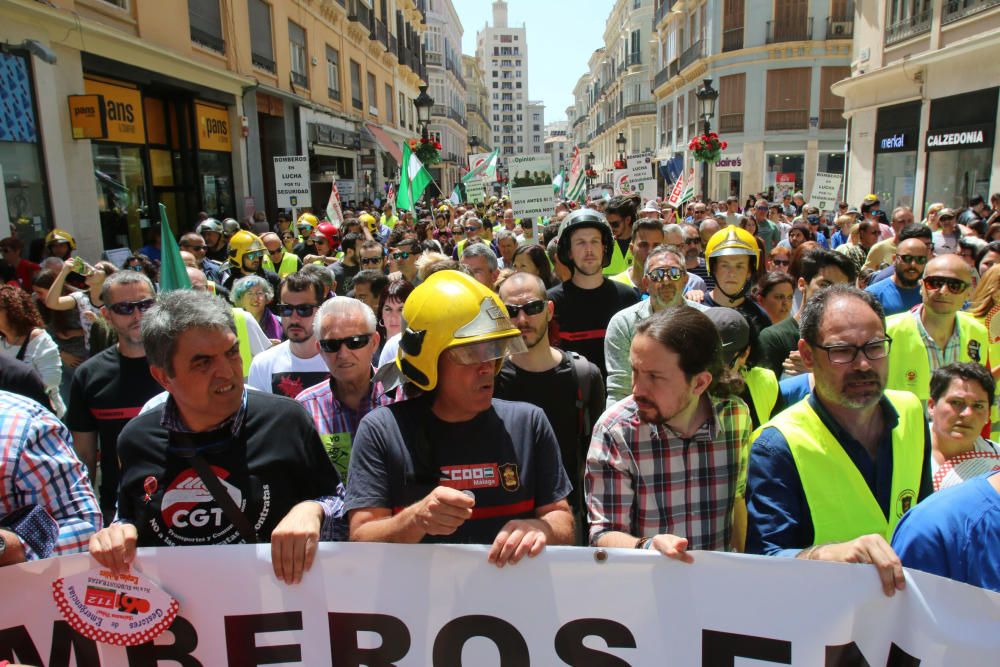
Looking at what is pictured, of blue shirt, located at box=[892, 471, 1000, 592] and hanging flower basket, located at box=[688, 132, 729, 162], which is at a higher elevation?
hanging flower basket, located at box=[688, 132, 729, 162]

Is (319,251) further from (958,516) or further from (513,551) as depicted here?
(958,516)

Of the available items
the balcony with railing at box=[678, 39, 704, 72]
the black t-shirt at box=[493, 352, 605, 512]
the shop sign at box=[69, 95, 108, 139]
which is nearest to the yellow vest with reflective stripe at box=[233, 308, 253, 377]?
the black t-shirt at box=[493, 352, 605, 512]

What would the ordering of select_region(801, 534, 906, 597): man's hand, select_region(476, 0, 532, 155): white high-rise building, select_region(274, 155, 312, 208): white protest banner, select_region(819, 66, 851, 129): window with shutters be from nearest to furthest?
select_region(801, 534, 906, 597): man's hand, select_region(274, 155, 312, 208): white protest banner, select_region(819, 66, 851, 129): window with shutters, select_region(476, 0, 532, 155): white high-rise building

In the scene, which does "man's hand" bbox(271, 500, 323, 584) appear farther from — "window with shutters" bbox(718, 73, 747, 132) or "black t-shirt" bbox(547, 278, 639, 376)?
"window with shutters" bbox(718, 73, 747, 132)

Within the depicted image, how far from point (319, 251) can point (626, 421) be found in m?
8.24

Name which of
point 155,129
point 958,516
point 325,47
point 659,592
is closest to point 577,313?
point 659,592

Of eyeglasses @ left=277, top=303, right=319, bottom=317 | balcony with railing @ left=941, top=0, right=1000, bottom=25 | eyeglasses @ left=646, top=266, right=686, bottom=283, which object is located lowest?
eyeglasses @ left=277, top=303, right=319, bottom=317

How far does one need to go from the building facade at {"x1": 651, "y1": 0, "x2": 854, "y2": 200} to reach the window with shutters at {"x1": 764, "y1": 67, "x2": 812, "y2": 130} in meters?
0.05

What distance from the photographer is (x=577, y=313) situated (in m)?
4.60

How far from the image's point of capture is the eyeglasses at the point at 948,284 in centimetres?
393

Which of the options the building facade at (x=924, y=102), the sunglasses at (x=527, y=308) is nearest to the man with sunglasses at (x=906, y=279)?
the sunglasses at (x=527, y=308)

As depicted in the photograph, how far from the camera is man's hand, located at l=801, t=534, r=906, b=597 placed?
1773 mm

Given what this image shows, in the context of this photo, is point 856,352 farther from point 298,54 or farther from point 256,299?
point 298,54

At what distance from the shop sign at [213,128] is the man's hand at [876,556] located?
50.1ft
